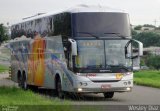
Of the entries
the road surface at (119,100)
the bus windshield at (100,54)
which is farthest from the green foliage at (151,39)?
the bus windshield at (100,54)

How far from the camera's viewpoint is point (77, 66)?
2031 cm

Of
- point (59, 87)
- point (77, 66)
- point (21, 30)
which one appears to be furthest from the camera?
point (21, 30)

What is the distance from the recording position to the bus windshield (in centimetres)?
2033

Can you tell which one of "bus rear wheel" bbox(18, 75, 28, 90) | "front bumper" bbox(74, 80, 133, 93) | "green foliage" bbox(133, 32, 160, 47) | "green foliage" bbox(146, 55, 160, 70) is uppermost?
"front bumper" bbox(74, 80, 133, 93)

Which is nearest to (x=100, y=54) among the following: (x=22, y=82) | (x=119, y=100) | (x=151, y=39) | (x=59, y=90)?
(x=119, y=100)

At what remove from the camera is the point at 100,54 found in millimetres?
20484

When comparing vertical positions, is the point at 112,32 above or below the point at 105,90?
above

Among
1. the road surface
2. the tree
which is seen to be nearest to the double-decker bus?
the road surface

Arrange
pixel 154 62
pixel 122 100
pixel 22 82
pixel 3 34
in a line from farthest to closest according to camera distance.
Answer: pixel 154 62, pixel 3 34, pixel 22 82, pixel 122 100

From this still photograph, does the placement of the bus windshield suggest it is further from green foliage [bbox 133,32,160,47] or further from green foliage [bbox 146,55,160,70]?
green foliage [bbox 133,32,160,47]

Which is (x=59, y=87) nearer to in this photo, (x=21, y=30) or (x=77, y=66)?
(x=77, y=66)

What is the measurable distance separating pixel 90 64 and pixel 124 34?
1762 mm

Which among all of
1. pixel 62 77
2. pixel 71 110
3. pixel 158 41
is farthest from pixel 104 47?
pixel 158 41

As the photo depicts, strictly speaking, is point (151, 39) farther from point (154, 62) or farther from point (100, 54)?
point (100, 54)
